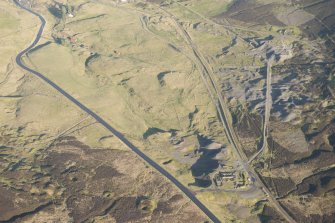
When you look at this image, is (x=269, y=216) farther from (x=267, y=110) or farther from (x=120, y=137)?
(x=120, y=137)

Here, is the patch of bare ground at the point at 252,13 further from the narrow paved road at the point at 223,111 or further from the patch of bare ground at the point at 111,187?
the patch of bare ground at the point at 111,187

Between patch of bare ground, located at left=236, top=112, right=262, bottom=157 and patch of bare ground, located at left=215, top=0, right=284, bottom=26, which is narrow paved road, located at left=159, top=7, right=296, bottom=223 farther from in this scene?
patch of bare ground, located at left=215, top=0, right=284, bottom=26

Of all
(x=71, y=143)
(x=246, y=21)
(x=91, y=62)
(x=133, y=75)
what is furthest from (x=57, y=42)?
(x=246, y=21)

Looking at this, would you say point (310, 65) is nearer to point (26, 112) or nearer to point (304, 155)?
point (304, 155)

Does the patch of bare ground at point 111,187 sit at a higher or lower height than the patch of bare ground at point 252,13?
lower

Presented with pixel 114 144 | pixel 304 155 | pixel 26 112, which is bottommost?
pixel 304 155

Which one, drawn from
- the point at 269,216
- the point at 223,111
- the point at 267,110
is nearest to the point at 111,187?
the point at 269,216

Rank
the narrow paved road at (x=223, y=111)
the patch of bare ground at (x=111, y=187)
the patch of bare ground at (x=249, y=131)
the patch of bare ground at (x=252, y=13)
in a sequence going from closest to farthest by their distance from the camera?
the patch of bare ground at (x=111, y=187) → the narrow paved road at (x=223, y=111) → the patch of bare ground at (x=249, y=131) → the patch of bare ground at (x=252, y=13)

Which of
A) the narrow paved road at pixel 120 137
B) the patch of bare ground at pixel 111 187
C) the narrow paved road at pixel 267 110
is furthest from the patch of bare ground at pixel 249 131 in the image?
the patch of bare ground at pixel 111 187

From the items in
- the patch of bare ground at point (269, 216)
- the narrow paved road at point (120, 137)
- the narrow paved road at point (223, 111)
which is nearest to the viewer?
the patch of bare ground at point (269, 216)

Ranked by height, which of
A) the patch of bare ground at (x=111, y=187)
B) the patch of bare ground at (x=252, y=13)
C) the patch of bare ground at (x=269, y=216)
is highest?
the patch of bare ground at (x=252, y=13)

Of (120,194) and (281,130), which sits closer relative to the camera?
(120,194)
